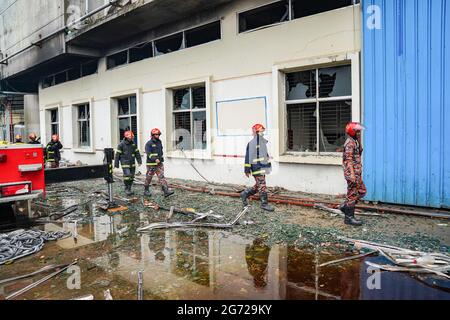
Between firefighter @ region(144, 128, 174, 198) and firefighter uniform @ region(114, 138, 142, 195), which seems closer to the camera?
firefighter @ region(144, 128, 174, 198)

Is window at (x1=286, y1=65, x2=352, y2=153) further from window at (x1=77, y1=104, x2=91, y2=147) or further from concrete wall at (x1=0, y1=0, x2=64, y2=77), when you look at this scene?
window at (x1=77, y1=104, x2=91, y2=147)

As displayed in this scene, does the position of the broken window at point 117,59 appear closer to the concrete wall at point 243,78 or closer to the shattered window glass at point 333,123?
the concrete wall at point 243,78

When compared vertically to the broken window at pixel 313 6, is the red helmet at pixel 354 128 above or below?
below

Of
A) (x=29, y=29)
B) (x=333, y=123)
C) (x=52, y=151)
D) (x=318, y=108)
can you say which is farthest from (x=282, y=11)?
(x=29, y=29)

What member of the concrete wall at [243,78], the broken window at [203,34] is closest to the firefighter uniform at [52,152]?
the concrete wall at [243,78]

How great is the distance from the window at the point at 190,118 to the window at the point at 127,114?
7.75 feet

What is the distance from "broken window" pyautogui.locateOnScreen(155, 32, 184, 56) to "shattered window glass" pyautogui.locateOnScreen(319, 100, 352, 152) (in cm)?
546

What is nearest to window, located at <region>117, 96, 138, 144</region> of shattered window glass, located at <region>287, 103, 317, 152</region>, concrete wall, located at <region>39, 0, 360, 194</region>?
concrete wall, located at <region>39, 0, 360, 194</region>

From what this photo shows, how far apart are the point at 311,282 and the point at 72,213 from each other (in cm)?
560

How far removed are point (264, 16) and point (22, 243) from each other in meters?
7.59

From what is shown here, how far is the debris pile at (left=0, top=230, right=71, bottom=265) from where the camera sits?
4.62m

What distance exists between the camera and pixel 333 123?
7.81 m

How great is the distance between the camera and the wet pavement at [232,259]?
3.49 metres

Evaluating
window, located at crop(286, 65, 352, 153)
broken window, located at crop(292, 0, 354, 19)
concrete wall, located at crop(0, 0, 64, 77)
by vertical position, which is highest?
concrete wall, located at crop(0, 0, 64, 77)
